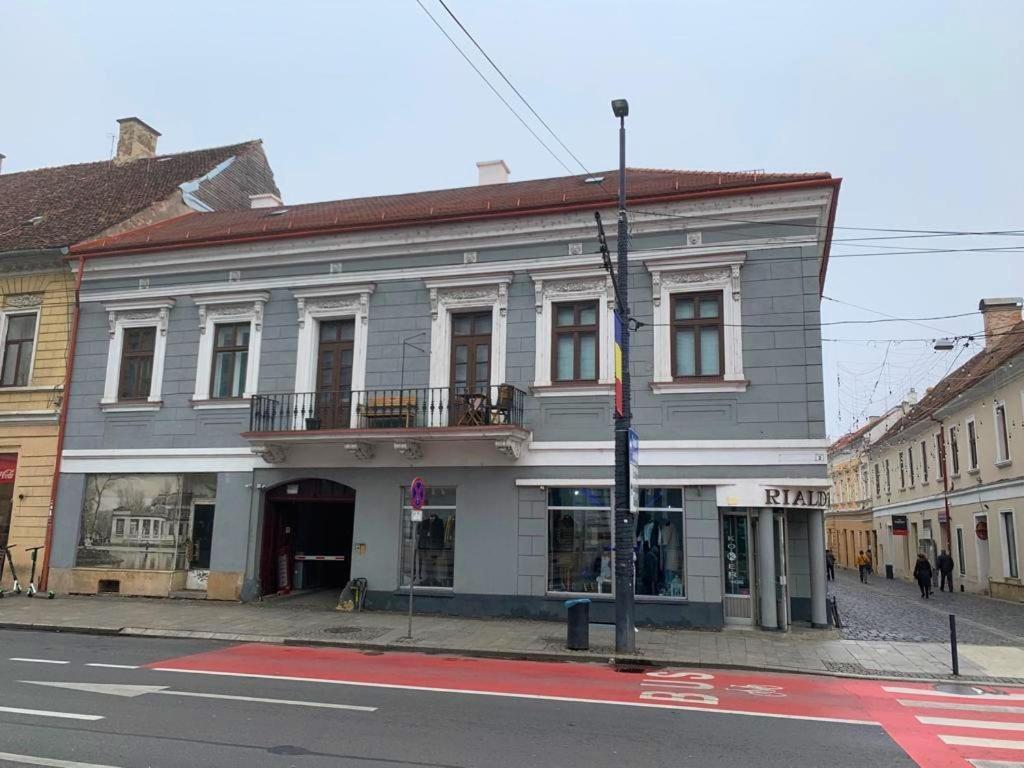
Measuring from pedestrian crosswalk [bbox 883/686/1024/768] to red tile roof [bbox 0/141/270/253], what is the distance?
2066 cm

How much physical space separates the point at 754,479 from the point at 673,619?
9.93 ft

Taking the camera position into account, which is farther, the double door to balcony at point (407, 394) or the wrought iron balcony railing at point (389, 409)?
the double door to balcony at point (407, 394)

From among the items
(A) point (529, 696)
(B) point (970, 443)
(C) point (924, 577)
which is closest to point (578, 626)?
(A) point (529, 696)

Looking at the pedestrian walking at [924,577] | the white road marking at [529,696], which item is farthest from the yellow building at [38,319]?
the pedestrian walking at [924,577]

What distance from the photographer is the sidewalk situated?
11.6m

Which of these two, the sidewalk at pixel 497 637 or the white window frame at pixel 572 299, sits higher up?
the white window frame at pixel 572 299

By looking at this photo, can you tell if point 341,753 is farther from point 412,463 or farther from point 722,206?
point 722,206

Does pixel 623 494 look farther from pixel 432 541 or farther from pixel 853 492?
pixel 853 492

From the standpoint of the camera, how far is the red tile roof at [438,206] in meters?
15.8

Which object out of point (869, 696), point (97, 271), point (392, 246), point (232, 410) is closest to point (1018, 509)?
point (869, 696)

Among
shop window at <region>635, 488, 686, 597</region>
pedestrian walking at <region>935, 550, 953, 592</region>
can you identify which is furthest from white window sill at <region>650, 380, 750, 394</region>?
pedestrian walking at <region>935, 550, 953, 592</region>

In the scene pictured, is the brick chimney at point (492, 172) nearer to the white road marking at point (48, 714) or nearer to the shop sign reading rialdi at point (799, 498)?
the shop sign reading rialdi at point (799, 498)

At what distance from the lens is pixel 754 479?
1470 centimetres

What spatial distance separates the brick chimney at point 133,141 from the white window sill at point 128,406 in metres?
11.8
